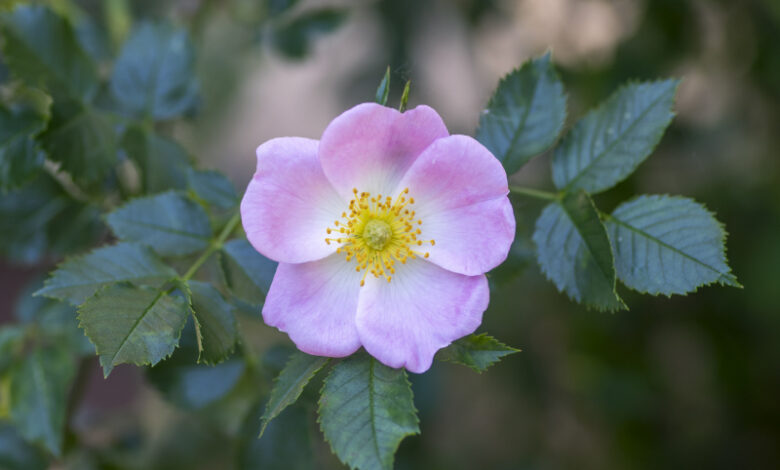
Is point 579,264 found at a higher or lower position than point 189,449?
higher

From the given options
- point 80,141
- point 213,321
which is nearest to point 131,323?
point 213,321

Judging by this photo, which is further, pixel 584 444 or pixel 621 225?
pixel 584 444

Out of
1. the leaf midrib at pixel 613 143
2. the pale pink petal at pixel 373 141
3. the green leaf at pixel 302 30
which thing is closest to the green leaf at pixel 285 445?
the pale pink petal at pixel 373 141

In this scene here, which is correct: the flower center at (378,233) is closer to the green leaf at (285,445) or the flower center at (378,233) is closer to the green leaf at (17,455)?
the green leaf at (285,445)

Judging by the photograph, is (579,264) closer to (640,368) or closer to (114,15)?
(114,15)

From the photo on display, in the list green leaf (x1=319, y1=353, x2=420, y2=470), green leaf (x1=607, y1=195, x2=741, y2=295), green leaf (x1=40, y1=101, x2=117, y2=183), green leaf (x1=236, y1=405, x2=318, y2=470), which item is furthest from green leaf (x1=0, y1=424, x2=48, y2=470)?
green leaf (x1=607, y1=195, x2=741, y2=295)

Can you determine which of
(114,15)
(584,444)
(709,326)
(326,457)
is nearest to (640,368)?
(709,326)

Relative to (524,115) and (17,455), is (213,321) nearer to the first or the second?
(524,115)

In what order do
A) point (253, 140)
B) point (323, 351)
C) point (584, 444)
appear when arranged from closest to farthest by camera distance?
1. point (323, 351)
2. point (584, 444)
3. point (253, 140)
